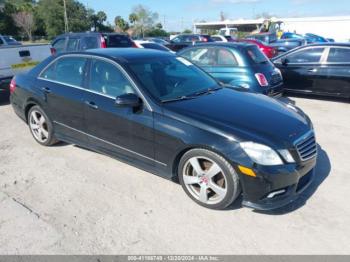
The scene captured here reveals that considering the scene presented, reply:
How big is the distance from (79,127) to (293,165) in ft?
9.10

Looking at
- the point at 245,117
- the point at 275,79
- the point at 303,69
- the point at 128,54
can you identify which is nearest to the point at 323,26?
the point at 303,69

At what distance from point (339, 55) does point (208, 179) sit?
6259 millimetres

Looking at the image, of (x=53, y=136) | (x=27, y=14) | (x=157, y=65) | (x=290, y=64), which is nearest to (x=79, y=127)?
(x=53, y=136)

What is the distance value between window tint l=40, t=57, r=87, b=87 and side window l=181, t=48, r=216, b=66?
3617 mm

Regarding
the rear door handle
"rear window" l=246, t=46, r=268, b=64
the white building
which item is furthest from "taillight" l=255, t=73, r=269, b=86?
the white building

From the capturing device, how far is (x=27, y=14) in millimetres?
52000

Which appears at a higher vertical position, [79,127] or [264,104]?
[264,104]

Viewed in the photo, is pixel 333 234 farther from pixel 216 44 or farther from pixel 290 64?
pixel 290 64

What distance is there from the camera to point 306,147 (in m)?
3.38

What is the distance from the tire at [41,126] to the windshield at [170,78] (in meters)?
1.84

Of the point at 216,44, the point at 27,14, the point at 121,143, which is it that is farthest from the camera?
the point at 27,14

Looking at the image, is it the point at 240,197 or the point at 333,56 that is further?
the point at 333,56

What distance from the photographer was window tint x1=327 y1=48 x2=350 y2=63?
7.72 meters

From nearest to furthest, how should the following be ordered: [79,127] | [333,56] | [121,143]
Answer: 1. [121,143]
2. [79,127]
3. [333,56]
